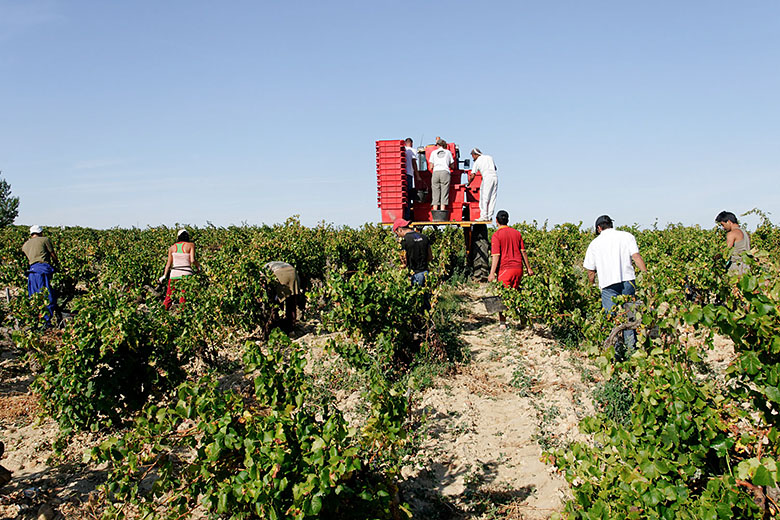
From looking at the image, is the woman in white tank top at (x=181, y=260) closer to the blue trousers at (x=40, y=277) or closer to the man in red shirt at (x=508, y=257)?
the blue trousers at (x=40, y=277)

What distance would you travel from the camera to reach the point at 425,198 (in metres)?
11.0

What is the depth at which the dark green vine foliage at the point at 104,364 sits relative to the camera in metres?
4.54

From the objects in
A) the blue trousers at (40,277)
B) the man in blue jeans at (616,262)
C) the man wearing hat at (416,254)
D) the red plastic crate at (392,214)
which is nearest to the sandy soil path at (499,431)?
the man in blue jeans at (616,262)

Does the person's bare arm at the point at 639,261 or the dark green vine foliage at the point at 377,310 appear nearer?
the person's bare arm at the point at 639,261

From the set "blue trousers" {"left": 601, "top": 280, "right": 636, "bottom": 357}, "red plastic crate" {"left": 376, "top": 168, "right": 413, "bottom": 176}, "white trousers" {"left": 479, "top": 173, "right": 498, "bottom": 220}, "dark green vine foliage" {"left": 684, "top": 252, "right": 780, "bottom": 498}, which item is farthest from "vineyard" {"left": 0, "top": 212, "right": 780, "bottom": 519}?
"red plastic crate" {"left": 376, "top": 168, "right": 413, "bottom": 176}

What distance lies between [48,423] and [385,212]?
6567 mm

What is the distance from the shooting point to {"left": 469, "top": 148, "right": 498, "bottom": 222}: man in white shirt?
409 inches

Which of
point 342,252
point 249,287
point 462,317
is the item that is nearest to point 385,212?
point 342,252

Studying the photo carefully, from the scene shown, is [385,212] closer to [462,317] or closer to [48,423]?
[462,317]

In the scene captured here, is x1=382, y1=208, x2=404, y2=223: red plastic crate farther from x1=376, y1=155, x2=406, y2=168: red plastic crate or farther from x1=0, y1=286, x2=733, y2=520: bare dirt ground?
x1=0, y1=286, x2=733, y2=520: bare dirt ground

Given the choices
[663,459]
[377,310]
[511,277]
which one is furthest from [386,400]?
[511,277]

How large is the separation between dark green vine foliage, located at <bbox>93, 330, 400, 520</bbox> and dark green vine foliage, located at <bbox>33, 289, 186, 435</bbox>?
1899mm

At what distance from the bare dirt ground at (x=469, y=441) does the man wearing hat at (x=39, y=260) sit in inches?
69.3

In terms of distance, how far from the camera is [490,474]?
13.1 feet
